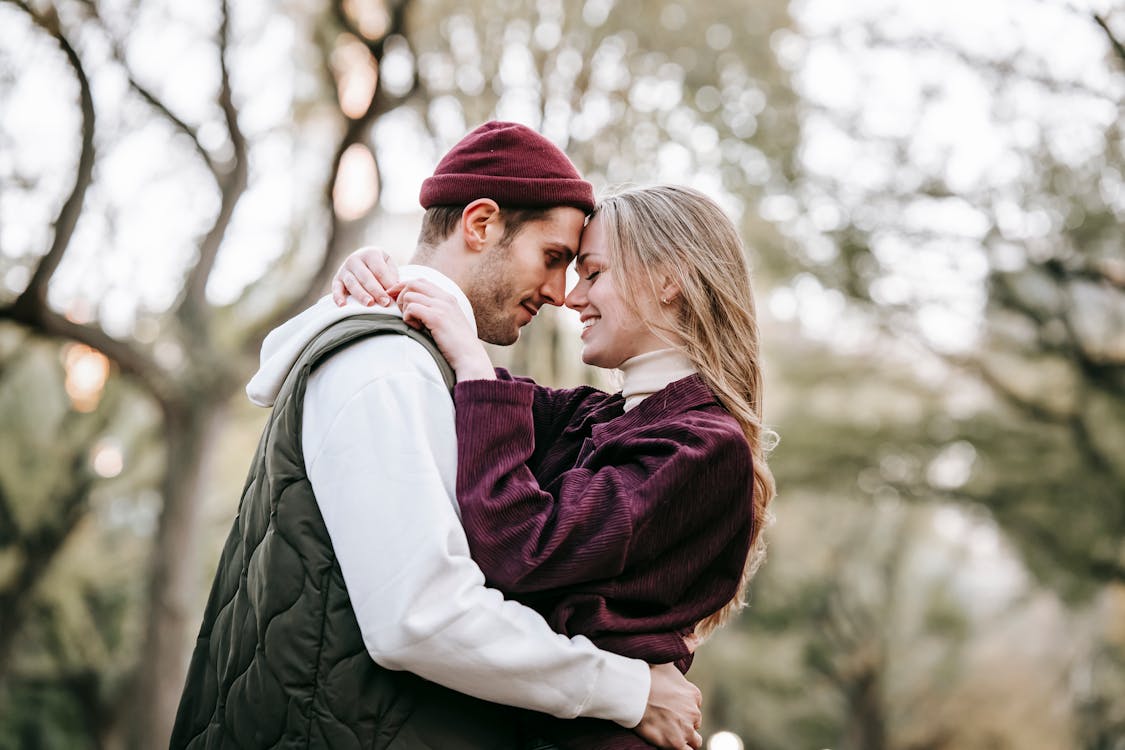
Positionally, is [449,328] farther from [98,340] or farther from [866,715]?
[866,715]

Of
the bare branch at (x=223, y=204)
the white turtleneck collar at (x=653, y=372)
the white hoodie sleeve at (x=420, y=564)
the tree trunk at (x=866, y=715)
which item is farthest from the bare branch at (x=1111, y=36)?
the tree trunk at (x=866, y=715)

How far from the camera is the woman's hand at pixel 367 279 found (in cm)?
247

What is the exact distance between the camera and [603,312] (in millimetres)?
2668

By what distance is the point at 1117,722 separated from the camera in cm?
1262

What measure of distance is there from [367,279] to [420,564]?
0.86m

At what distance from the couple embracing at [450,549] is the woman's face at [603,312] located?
86 millimetres

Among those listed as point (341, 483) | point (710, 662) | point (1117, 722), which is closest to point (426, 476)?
point (341, 483)

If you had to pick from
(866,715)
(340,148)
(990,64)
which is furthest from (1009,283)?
(866,715)

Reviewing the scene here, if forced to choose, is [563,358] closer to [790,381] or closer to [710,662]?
[790,381]

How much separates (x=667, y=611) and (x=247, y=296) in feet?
35.8

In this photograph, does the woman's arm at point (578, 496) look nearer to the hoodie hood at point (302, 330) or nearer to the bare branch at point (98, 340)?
the hoodie hood at point (302, 330)

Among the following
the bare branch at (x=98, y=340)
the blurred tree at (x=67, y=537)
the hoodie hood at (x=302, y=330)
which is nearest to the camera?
the hoodie hood at (x=302, y=330)

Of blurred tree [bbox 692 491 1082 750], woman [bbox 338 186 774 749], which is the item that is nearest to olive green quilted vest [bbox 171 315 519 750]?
woman [bbox 338 186 774 749]

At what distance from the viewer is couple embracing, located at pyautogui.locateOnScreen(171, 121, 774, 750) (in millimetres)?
1964
